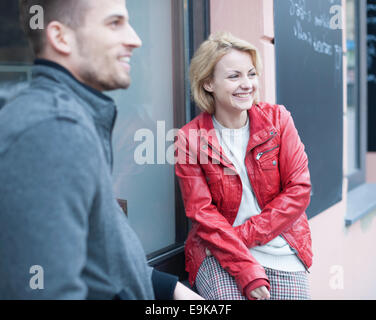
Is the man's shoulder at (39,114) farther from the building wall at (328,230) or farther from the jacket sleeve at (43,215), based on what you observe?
the building wall at (328,230)

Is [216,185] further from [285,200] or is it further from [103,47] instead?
[103,47]

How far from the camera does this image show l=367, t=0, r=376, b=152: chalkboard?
5711mm

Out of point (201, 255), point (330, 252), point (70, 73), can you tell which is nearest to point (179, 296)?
point (201, 255)

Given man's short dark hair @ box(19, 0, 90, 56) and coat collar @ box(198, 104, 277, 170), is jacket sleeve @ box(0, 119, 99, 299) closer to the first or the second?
man's short dark hair @ box(19, 0, 90, 56)

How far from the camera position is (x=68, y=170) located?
0.91 m

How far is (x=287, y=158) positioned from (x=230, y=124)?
0.34m

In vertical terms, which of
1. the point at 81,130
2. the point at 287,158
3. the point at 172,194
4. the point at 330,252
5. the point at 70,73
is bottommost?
the point at 330,252

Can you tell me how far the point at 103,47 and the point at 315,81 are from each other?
8.52 ft

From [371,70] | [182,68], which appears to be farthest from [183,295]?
[371,70]

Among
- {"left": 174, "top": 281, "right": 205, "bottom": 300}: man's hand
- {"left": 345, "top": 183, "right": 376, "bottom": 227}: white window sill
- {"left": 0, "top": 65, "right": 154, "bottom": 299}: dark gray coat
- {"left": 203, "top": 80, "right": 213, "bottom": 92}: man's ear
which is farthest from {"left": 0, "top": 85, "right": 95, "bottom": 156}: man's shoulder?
{"left": 345, "top": 183, "right": 376, "bottom": 227}: white window sill

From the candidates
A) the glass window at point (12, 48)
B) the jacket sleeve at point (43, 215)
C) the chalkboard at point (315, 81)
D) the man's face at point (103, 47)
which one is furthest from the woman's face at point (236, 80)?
the jacket sleeve at point (43, 215)

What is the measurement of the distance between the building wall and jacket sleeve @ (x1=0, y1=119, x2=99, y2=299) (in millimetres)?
2028

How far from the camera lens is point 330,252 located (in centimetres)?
370

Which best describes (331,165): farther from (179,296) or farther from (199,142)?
(179,296)
